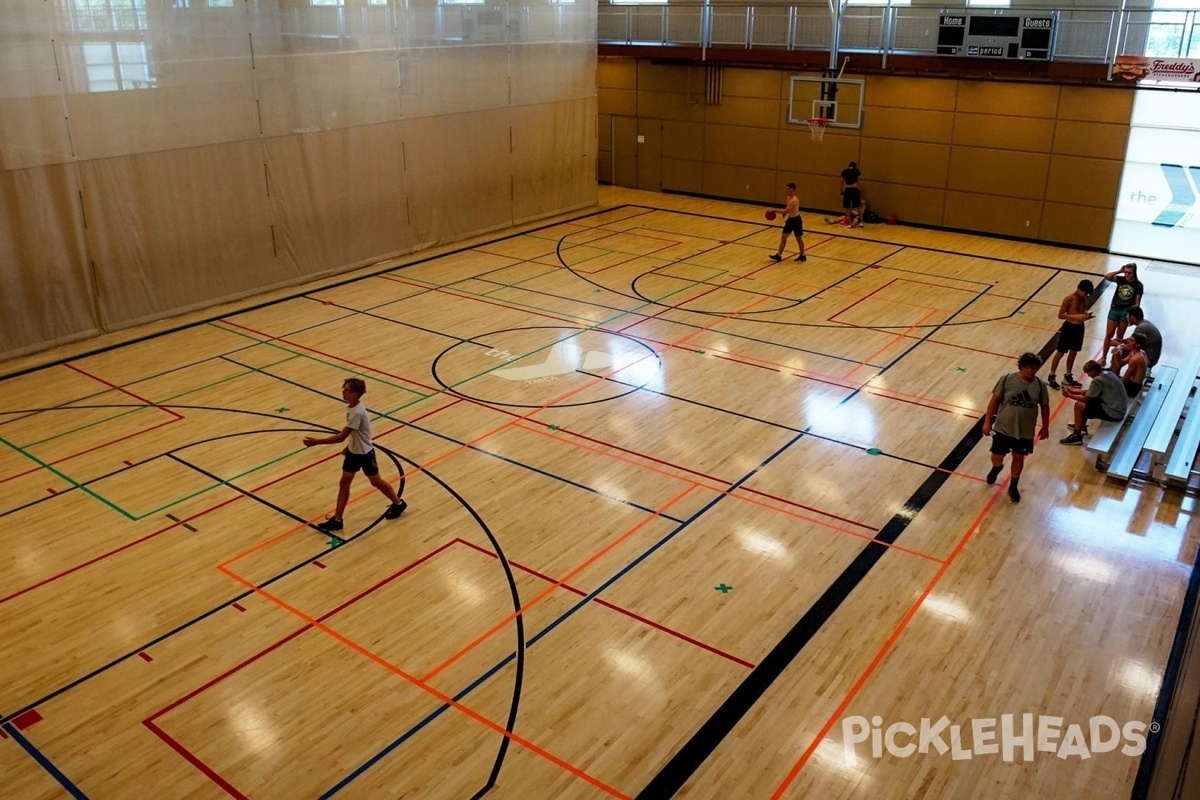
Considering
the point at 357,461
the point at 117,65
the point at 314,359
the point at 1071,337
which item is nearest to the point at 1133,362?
the point at 1071,337

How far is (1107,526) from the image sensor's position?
29.2 feet

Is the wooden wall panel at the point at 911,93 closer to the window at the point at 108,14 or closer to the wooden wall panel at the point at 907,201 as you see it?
the wooden wall panel at the point at 907,201

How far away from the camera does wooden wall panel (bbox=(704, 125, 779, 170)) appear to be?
23.0 meters

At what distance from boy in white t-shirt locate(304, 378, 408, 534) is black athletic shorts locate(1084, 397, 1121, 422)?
749 cm

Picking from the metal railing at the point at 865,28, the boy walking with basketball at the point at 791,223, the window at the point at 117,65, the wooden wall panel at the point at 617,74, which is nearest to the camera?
the window at the point at 117,65

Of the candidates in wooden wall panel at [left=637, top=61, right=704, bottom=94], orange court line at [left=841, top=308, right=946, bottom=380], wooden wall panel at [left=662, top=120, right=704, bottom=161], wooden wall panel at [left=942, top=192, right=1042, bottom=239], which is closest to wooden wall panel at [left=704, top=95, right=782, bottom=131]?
wooden wall panel at [left=662, top=120, right=704, bottom=161]

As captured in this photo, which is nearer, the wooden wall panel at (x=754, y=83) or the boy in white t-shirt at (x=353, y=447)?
the boy in white t-shirt at (x=353, y=447)

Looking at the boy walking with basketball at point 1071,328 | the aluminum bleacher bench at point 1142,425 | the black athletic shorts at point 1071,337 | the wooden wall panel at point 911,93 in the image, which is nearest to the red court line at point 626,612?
the aluminum bleacher bench at point 1142,425

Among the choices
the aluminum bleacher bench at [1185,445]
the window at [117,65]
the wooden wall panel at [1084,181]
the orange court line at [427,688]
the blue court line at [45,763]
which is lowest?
the blue court line at [45,763]

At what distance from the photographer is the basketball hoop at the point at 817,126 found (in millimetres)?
20922

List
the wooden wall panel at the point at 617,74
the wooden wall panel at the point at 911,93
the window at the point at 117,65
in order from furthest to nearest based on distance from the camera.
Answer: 1. the wooden wall panel at the point at 617,74
2. the wooden wall panel at the point at 911,93
3. the window at the point at 117,65

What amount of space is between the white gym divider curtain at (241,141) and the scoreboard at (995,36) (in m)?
8.32

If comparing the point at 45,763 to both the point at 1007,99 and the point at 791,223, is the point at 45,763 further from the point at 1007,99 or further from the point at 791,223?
the point at 1007,99

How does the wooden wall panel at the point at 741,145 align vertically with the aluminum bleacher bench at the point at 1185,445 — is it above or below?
above
